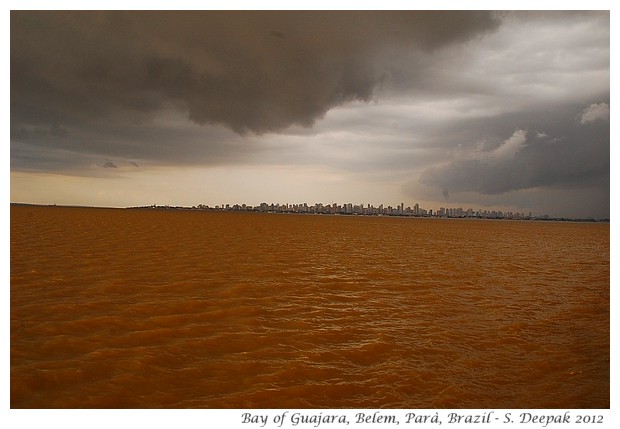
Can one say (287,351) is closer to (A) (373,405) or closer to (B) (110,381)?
(A) (373,405)

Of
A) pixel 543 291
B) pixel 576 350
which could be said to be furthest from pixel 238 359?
pixel 543 291

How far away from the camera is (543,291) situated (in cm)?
1582

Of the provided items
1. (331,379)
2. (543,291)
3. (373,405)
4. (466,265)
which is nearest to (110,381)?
(331,379)
